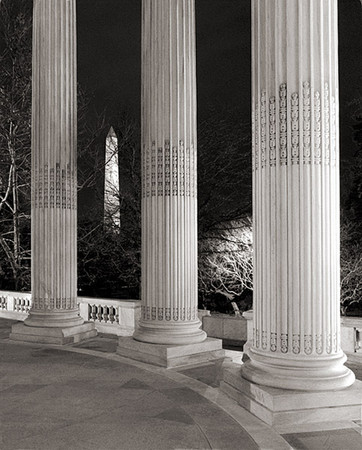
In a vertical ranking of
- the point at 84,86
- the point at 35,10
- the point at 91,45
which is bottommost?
the point at 35,10

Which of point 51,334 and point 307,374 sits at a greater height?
point 307,374

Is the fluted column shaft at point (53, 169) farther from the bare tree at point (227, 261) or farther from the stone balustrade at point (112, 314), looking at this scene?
the bare tree at point (227, 261)

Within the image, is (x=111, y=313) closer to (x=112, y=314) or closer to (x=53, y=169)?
(x=112, y=314)

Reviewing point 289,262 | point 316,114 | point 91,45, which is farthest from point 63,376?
point 91,45

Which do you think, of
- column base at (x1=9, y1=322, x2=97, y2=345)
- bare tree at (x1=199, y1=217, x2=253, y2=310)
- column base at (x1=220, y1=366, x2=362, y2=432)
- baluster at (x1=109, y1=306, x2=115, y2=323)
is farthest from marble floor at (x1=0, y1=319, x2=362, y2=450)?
bare tree at (x1=199, y1=217, x2=253, y2=310)

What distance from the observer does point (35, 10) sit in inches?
2032

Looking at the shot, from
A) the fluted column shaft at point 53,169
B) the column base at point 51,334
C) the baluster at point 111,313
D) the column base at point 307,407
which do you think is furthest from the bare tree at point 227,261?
the column base at point 307,407

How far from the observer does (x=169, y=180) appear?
41.5 m

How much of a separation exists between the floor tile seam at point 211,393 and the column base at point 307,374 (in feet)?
6.83

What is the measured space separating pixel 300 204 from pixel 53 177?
30549 mm

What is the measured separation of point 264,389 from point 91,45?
99.2 metres

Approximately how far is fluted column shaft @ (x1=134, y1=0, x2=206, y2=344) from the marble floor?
4.41m

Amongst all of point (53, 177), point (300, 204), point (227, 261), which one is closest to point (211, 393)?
point (300, 204)

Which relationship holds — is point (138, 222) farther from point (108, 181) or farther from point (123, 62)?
point (123, 62)
